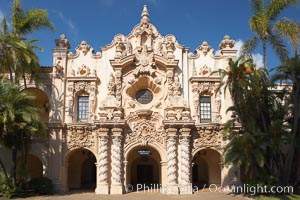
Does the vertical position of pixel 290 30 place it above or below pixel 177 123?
above

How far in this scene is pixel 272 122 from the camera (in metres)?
23.6

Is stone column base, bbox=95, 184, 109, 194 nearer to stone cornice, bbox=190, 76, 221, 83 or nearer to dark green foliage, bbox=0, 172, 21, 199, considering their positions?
dark green foliage, bbox=0, 172, 21, 199

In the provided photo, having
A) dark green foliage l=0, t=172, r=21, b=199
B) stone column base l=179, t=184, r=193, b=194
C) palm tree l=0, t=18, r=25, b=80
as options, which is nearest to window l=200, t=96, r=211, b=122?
stone column base l=179, t=184, r=193, b=194

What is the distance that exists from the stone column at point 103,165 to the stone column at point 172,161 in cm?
470

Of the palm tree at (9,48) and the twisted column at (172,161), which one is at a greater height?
the palm tree at (9,48)

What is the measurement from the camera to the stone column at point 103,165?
2684 centimetres

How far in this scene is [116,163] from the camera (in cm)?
2728

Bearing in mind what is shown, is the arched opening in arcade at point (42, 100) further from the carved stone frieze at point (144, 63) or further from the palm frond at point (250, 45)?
the palm frond at point (250, 45)

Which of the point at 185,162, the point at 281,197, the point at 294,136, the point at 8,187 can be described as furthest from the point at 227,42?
the point at 8,187

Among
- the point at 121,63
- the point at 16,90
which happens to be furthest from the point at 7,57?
the point at 121,63

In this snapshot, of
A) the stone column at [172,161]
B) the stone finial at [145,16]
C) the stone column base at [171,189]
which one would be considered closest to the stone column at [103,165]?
the stone column base at [171,189]

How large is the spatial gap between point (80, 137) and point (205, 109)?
10.4 metres

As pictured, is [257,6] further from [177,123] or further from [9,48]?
[9,48]

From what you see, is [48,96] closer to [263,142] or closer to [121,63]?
[121,63]
